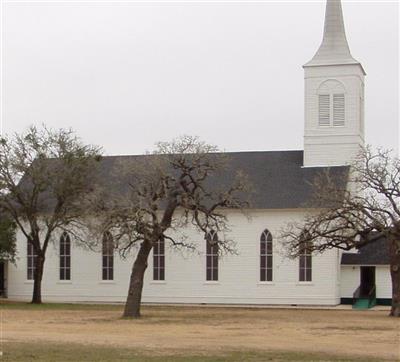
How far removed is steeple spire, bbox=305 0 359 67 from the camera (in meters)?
70.1

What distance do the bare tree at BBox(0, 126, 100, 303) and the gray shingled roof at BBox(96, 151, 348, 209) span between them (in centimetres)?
426

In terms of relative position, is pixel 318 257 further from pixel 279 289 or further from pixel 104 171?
pixel 104 171

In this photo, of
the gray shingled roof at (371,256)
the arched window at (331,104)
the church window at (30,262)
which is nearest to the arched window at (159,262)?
Result: the church window at (30,262)

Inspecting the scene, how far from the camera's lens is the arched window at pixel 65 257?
71.1m

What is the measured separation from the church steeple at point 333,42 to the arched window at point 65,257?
857 inches

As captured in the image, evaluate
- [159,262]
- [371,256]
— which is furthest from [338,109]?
[159,262]

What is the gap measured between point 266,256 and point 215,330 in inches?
1077

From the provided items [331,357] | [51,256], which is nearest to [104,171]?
[51,256]

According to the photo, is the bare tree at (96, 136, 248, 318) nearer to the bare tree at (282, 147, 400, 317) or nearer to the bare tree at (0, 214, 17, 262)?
the bare tree at (282, 147, 400, 317)

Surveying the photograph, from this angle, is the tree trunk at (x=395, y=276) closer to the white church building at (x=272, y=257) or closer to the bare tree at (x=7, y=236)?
the white church building at (x=272, y=257)

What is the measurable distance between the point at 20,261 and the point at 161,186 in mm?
25519

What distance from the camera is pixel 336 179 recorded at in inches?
2586

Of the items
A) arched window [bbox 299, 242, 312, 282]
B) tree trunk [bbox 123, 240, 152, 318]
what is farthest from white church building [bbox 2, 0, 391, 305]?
tree trunk [bbox 123, 240, 152, 318]

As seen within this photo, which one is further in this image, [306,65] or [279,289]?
[306,65]
